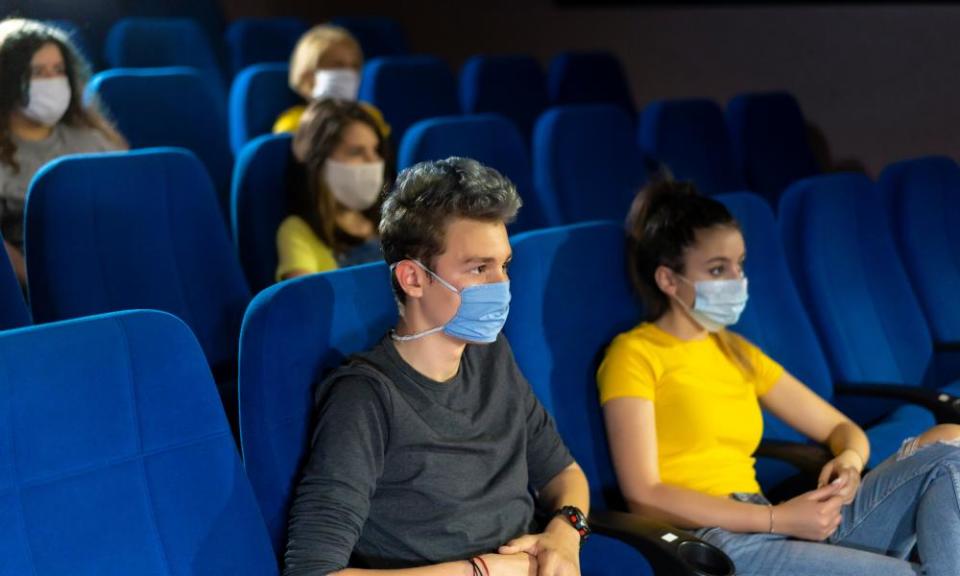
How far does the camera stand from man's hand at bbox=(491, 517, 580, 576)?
1.62m

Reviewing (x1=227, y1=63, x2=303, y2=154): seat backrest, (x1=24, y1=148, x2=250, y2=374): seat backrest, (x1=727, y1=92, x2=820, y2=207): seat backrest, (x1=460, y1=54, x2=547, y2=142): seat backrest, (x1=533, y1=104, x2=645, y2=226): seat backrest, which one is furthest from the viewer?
(x1=460, y1=54, x2=547, y2=142): seat backrest

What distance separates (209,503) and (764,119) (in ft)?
11.6

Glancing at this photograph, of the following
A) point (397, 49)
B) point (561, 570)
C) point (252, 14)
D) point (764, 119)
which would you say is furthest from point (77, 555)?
point (252, 14)

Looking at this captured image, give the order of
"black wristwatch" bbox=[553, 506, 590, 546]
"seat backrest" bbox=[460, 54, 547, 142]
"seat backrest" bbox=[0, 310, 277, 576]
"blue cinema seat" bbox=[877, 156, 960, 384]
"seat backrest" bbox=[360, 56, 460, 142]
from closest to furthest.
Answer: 1. "seat backrest" bbox=[0, 310, 277, 576]
2. "black wristwatch" bbox=[553, 506, 590, 546]
3. "blue cinema seat" bbox=[877, 156, 960, 384]
4. "seat backrest" bbox=[360, 56, 460, 142]
5. "seat backrest" bbox=[460, 54, 547, 142]

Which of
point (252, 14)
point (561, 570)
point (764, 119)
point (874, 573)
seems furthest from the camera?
point (252, 14)

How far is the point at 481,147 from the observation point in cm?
307

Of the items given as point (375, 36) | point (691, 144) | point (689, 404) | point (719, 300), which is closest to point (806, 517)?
point (689, 404)

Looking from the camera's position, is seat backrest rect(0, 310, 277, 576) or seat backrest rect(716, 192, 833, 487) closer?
seat backrest rect(0, 310, 277, 576)

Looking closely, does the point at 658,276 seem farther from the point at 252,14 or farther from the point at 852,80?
the point at 252,14

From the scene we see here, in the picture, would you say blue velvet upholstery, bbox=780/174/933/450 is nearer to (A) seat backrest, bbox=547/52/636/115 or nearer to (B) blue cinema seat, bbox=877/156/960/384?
(B) blue cinema seat, bbox=877/156/960/384

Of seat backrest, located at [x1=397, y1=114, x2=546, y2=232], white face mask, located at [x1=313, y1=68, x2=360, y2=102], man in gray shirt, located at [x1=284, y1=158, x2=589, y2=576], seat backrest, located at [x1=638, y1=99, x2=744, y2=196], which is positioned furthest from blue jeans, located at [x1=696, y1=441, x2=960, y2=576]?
white face mask, located at [x1=313, y1=68, x2=360, y2=102]

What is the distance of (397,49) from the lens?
5227mm

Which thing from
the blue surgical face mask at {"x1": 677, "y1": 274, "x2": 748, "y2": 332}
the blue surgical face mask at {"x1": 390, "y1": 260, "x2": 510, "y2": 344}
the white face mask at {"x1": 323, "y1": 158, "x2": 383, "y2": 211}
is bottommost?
the blue surgical face mask at {"x1": 677, "y1": 274, "x2": 748, "y2": 332}

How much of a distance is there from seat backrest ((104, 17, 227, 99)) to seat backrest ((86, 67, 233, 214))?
0.62 meters
